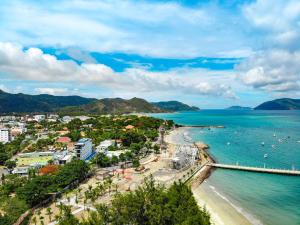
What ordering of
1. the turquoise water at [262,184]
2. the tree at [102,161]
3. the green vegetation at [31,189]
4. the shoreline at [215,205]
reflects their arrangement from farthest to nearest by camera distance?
the tree at [102,161] < the turquoise water at [262,184] < the shoreline at [215,205] < the green vegetation at [31,189]

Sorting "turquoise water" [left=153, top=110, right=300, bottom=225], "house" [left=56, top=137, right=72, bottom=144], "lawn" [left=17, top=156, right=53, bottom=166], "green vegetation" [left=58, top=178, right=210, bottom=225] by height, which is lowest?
"lawn" [left=17, top=156, right=53, bottom=166]

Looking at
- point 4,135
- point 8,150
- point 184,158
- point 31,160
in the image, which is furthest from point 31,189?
point 4,135

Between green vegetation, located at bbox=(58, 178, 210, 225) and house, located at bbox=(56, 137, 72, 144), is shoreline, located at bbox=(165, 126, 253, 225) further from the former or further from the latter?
house, located at bbox=(56, 137, 72, 144)

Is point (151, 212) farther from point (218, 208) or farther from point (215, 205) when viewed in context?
point (215, 205)

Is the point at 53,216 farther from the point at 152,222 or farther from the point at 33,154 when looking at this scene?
the point at 33,154

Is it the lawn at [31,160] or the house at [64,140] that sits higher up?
the house at [64,140]

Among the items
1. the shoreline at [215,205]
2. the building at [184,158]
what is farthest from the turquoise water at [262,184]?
the building at [184,158]

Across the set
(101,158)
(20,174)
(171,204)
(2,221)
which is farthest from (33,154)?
(171,204)

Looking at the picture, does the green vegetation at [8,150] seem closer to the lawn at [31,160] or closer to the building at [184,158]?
the lawn at [31,160]

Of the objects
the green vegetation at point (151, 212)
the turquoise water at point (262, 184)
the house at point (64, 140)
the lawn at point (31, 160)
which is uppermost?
the green vegetation at point (151, 212)

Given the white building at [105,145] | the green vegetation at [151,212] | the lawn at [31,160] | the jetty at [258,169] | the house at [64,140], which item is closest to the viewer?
the green vegetation at [151,212]

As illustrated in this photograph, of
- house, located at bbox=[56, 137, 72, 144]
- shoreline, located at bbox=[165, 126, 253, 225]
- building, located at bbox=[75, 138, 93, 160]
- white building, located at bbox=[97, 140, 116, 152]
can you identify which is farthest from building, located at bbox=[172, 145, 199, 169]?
house, located at bbox=[56, 137, 72, 144]
